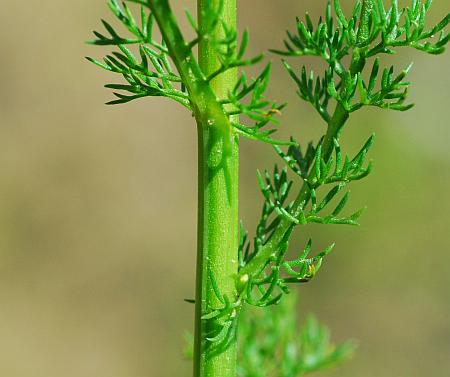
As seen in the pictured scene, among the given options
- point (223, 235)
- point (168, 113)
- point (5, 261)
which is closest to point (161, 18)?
point (223, 235)

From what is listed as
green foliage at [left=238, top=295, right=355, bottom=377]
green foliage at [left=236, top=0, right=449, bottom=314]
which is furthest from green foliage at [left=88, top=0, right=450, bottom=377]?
green foliage at [left=238, top=295, right=355, bottom=377]

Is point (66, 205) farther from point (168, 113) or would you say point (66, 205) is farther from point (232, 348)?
point (232, 348)

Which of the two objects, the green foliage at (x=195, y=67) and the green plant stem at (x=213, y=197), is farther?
the green plant stem at (x=213, y=197)

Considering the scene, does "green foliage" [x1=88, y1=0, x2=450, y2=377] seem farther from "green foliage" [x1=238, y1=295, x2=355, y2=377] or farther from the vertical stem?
"green foliage" [x1=238, y1=295, x2=355, y2=377]

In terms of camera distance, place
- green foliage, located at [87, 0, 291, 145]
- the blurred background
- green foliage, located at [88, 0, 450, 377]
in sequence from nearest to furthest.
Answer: green foliage, located at [87, 0, 291, 145] → green foliage, located at [88, 0, 450, 377] → the blurred background

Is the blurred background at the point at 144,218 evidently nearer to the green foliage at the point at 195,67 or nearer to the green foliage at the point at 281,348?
the green foliage at the point at 281,348

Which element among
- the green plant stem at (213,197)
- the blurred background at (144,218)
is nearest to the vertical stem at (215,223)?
the green plant stem at (213,197)
